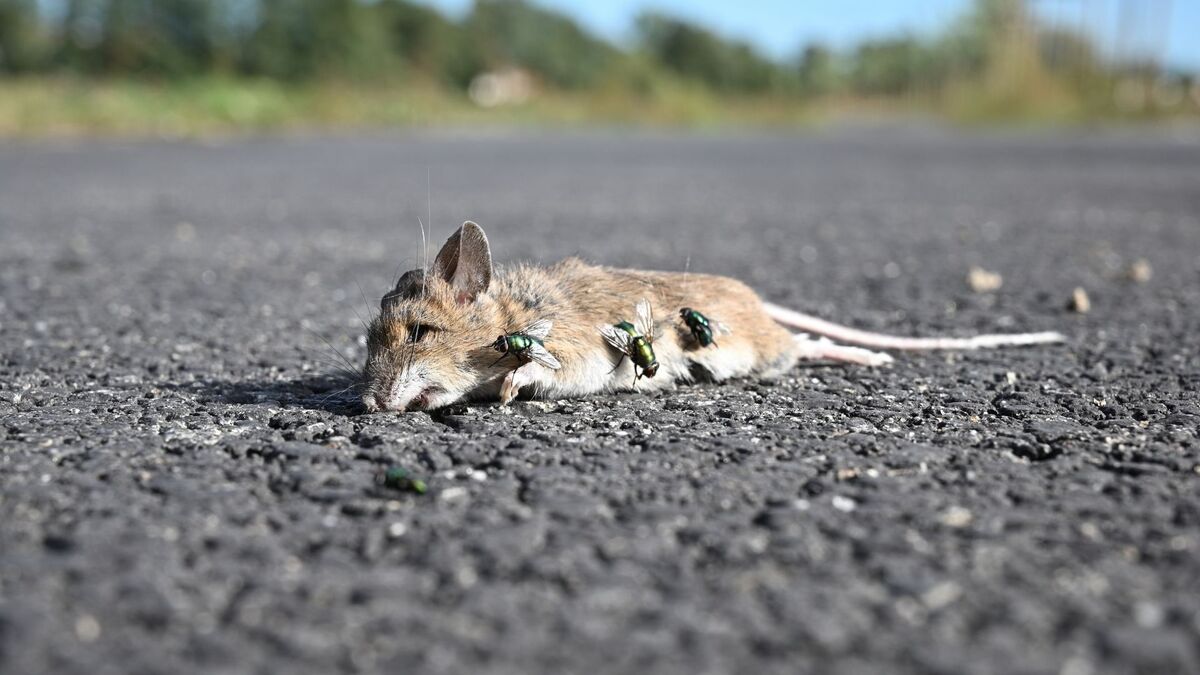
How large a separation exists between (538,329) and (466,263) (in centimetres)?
29

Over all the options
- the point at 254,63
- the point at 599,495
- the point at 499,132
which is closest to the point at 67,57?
the point at 254,63

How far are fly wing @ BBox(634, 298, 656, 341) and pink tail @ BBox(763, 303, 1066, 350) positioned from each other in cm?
62

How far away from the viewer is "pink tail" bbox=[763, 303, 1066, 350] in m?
3.94

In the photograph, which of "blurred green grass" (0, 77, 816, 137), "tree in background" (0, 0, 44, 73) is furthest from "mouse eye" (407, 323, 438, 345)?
"tree in background" (0, 0, 44, 73)

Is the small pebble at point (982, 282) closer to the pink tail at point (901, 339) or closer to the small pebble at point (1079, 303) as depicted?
the small pebble at point (1079, 303)

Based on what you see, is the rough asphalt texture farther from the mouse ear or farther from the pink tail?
the mouse ear

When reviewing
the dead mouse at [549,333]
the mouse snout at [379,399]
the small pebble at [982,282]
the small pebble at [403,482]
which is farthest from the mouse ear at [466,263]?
the small pebble at [982,282]

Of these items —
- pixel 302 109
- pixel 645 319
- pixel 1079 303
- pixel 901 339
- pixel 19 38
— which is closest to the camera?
pixel 645 319

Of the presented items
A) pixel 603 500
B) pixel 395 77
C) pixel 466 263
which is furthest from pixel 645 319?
pixel 395 77

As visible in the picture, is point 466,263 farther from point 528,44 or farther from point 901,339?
point 528,44

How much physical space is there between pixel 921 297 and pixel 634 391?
95.5 inches

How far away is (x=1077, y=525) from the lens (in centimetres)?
213

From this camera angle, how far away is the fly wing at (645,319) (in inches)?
131

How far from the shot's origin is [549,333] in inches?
128
